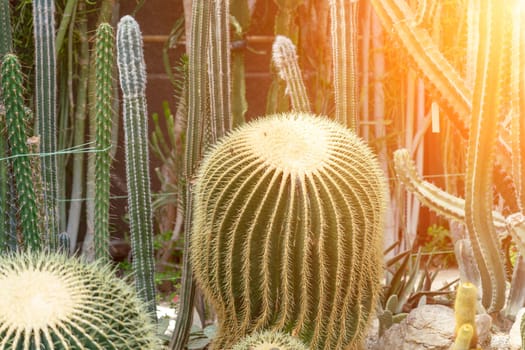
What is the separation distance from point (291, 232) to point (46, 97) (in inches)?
33.8

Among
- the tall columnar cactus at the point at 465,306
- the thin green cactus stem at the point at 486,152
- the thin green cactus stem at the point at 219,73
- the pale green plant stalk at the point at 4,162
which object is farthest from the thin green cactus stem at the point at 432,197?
the pale green plant stalk at the point at 4,162

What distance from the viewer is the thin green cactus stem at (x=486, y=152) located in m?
1.70

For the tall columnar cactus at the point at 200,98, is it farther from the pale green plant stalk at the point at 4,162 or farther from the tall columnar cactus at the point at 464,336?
the tall columnar cactus at the point at 464,336

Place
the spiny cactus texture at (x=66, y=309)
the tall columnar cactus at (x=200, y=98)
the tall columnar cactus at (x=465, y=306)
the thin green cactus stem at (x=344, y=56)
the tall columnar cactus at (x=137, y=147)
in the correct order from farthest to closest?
the thin green cactus stem at (x=344, y=56), the tall columnar cactus at (x=200, y=98), the tall columnar cactus at (x=137, y=147), the tall columnar cactus at (x=465, y=306), the spiny cactus texture at (x=66, y=309)

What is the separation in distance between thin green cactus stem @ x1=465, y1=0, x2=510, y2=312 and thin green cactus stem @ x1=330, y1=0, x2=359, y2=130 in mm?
391

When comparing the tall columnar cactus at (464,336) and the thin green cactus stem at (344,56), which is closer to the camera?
the tall columnar cactus at (464,336)

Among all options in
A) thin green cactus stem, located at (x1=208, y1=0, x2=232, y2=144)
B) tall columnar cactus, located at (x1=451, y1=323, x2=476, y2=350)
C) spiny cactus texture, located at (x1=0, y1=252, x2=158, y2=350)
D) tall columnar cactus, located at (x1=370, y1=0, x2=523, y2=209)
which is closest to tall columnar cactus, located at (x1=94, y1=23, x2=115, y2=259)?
thin green cactus stem, located at (x1=208, y1=0, x2=232, y2=144)

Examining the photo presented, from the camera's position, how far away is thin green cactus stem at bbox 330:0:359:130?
204cm

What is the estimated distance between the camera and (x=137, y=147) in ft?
6.05

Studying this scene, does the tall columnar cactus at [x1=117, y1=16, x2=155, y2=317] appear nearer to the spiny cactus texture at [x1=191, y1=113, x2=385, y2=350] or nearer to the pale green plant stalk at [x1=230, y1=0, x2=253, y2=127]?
the spiny cactus texture at [x1=191, y1=113, x2=385, y2=350]

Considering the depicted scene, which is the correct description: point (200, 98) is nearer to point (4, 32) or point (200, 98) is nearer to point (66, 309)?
point (4, 32)

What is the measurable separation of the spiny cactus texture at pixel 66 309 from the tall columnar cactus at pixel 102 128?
49 centimetres

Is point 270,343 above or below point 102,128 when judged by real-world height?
below

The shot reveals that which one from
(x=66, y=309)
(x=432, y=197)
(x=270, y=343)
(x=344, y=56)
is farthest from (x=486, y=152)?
(x=66, y=309)
